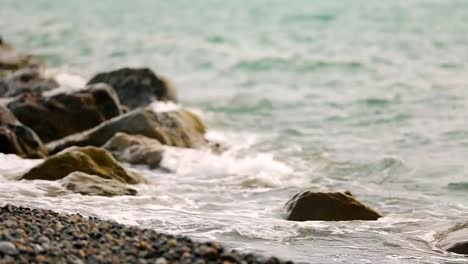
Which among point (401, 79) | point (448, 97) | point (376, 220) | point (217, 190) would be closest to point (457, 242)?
point (376, 220)

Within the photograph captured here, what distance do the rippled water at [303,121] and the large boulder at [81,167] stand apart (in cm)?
32

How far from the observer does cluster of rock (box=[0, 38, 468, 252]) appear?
8.35 m

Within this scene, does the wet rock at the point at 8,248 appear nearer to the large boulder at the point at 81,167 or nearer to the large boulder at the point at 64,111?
the large boulder at the point at 81,167

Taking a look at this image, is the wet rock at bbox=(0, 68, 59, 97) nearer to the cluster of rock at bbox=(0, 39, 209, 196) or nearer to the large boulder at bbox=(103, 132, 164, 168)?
the cluster of rock at bbox=(0, 39, 209, 196)

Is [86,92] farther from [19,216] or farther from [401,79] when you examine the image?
[401,79]

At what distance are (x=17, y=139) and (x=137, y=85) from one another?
417 cm

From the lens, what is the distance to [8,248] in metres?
5.61

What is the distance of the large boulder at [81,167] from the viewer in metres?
9.23

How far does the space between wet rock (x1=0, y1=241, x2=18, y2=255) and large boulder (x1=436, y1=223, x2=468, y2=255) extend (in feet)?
11.4

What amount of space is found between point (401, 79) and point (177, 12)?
22.0 meters

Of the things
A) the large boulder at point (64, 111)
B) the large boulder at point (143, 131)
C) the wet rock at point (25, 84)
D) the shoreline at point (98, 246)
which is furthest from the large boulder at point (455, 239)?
the wet rock at point (25, 84)

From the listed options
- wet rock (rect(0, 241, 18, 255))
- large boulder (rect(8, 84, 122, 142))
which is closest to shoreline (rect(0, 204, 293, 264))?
wet rock (rect(0, 241, 18, 255))

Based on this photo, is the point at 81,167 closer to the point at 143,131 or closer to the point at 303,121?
the point at 143,131

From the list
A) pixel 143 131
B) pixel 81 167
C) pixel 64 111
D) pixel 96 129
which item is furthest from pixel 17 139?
pixel 81 167
